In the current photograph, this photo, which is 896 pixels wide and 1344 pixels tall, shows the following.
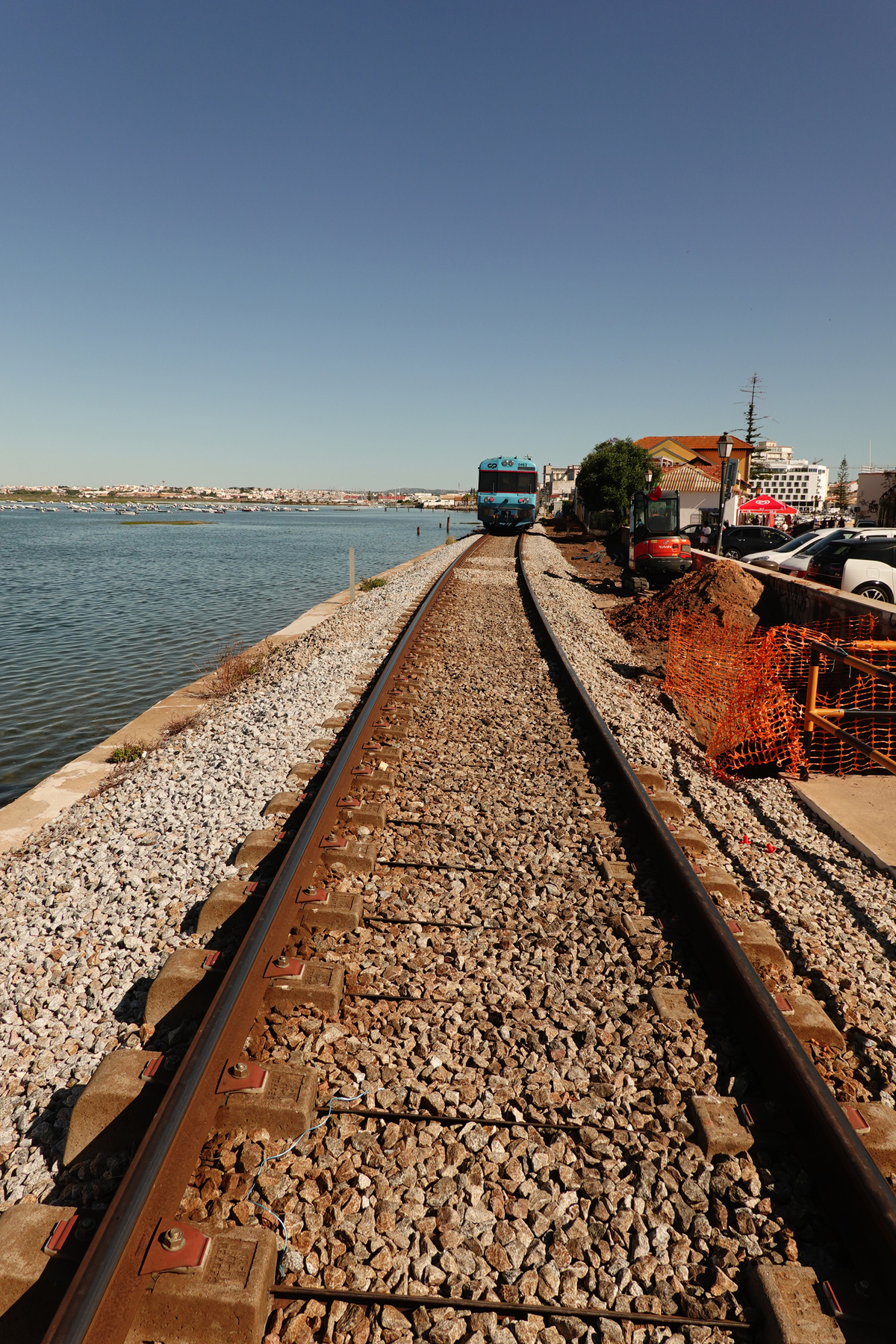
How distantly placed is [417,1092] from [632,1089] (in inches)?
33.7

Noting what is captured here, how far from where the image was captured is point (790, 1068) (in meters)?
2.74

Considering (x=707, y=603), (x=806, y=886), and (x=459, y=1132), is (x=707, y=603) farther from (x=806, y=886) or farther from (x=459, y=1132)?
(x=459, y=1132)

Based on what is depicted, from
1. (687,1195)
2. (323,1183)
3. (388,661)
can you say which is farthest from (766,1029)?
(388,661)

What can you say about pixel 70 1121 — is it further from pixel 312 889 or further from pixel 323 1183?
pixel 312 889

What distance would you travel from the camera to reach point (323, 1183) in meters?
2.42

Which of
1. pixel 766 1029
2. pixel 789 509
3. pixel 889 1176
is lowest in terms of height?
pixel 889 1176

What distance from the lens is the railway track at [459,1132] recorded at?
81.9 inches

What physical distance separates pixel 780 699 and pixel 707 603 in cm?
606

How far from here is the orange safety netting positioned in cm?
748

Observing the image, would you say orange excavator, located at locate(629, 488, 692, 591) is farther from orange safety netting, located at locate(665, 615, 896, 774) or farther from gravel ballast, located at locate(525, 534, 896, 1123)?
gravel ballast, located at locate(525, 534, 896, 1123)

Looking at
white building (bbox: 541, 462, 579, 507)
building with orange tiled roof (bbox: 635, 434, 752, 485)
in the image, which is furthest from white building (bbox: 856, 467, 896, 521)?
white building (bbox: 541, 462, 579, 507)

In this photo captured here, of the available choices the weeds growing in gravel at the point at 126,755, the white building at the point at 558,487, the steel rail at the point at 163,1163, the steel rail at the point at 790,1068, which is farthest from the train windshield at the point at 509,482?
the white building at the point at 558,487

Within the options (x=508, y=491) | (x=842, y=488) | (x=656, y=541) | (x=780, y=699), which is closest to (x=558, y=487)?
(x=842, y=488)

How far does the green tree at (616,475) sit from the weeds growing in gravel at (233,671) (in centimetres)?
3255
